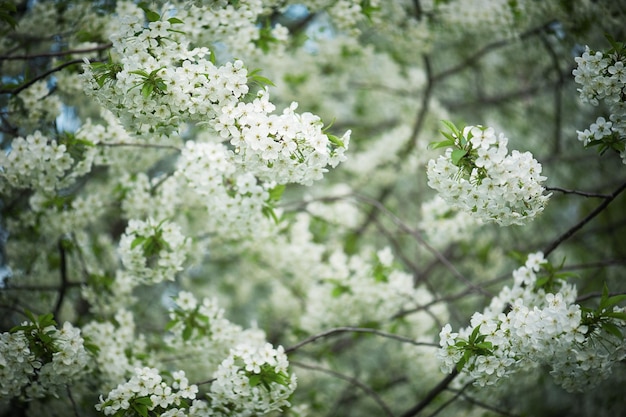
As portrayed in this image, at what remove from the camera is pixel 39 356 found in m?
3.06

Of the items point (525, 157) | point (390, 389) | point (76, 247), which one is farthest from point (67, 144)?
point (390, 389)

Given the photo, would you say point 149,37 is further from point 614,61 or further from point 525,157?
point 614,61

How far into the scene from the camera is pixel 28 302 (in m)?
4.38

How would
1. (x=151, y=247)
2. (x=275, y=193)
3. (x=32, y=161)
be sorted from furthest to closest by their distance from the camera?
1. (x=275, y=193)
2. (x=151, y=247)
3. (x=32, y=161)

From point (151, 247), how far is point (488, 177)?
2110 mm

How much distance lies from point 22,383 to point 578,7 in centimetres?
491

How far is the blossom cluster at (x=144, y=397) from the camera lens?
2.93m

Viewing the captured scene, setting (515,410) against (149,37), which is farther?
(515,410)

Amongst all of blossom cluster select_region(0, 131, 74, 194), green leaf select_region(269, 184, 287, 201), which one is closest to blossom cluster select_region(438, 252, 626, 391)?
green leaf select_region(269, 184, 287, 201)

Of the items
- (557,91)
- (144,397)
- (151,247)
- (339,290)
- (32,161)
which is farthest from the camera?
(557,91)

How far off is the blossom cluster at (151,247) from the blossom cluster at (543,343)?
5.80ft

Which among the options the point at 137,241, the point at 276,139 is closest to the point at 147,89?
the point at 276,139

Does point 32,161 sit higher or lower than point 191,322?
higher

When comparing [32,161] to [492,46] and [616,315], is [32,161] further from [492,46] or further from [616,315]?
[492,46]
